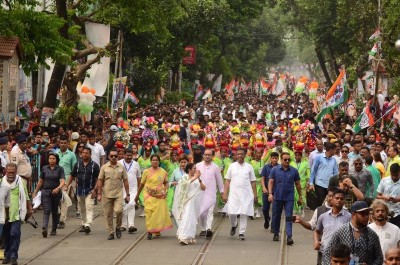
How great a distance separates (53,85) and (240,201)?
11.7 metres

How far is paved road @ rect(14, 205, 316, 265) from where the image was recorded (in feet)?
49.4

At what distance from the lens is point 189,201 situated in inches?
675

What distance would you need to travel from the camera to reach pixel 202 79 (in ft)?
228

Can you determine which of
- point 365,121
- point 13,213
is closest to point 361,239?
point 13,213

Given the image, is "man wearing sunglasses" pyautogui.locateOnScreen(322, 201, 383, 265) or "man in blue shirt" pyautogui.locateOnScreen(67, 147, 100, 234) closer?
"man wearing sunglasses" pyautogui.locateOnScreen(322, 201, 383, 265)

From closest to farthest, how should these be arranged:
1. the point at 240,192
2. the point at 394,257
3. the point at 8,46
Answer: the point at 394,257 < the point at 240,192 < the point at 8,46

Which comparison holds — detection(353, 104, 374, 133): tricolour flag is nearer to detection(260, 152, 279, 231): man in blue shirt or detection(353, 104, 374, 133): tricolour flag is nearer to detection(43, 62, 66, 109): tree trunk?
detection(43, 62, 66, 109): tree trunk

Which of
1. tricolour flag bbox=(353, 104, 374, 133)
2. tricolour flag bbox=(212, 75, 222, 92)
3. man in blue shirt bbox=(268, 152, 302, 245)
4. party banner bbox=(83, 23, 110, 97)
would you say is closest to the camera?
man in blue shirt bbox=(268, 152, 302, 245)

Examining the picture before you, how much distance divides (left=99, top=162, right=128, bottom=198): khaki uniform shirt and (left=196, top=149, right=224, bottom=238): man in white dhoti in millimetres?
1430

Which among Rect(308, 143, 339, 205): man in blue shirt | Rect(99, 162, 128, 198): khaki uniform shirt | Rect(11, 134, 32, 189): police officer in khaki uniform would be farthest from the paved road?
Rect(308, 143, 339, 205): man in blue shirt

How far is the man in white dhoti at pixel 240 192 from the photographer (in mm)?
17484

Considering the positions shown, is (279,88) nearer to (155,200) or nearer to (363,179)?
(155,200)

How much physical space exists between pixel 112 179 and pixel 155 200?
2.71ft

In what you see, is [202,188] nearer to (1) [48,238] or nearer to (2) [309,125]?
(1) [48,238]
